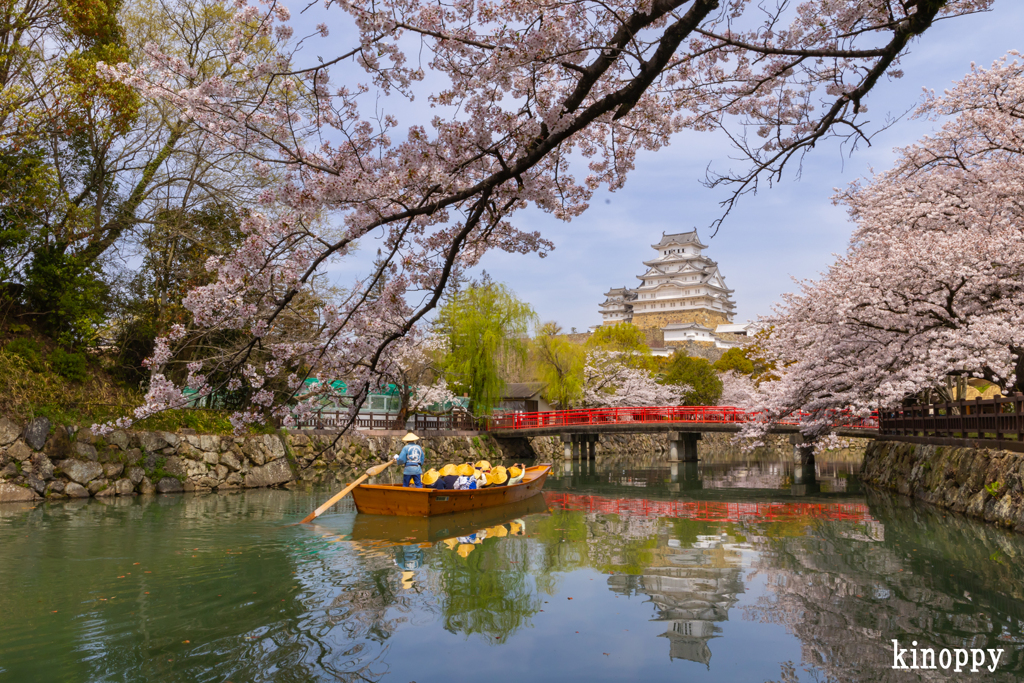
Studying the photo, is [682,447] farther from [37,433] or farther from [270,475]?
[37,433]

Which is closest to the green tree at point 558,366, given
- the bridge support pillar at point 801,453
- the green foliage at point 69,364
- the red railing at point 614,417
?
the red railing at point 614,417

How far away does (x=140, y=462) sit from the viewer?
15.0 meters

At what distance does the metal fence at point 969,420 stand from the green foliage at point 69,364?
711 inches

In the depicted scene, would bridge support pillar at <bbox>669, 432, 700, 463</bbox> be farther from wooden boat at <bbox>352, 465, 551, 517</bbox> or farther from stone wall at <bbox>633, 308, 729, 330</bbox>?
stone wall at <bbox>633, 308, 729, 330</bbox>

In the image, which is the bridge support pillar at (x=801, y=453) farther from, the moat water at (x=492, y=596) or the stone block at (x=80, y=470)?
the stone block at (x=80, y=470)

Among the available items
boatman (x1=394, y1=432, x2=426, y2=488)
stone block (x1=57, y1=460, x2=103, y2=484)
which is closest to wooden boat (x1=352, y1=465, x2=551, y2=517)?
boatman (x1=394, y1=432, x2=426, y2=488)

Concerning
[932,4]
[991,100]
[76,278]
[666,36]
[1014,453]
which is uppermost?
[991,100]

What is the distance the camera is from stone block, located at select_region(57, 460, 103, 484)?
13.7 meters

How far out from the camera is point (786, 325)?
16891 millimetres

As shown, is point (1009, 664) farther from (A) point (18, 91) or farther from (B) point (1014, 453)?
(A) point (18, 91)

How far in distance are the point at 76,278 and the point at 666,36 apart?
15776 millimetres

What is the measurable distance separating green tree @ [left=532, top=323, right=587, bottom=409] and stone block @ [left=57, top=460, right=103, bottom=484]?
20.9 m

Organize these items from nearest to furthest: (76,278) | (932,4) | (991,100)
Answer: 1. (932,4)
2. (991,100)
3. (76,278)

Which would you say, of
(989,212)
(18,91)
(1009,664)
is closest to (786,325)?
(989,212)
